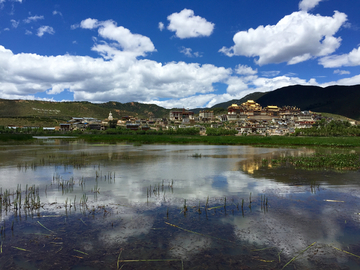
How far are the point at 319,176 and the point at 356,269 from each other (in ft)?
45.3

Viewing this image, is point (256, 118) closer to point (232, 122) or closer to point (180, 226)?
point (232, 122)

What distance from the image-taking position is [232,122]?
142375 mm

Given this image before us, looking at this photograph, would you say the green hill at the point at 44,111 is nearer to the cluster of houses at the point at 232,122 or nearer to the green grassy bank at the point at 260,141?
the cluster of houses at the point at 232,122

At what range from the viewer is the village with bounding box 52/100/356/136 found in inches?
4664

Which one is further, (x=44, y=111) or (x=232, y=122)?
(x=44, y=111)

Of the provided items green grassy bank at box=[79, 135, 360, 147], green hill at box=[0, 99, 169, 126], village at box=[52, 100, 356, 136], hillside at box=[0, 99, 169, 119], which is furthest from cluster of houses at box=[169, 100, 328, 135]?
green hill at box=[0, 99, 169, 126]

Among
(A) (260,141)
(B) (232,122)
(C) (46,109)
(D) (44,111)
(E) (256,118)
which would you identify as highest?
(C) (46,109)

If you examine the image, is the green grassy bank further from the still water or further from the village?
the still water

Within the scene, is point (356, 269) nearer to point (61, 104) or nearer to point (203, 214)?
point (203, 214)

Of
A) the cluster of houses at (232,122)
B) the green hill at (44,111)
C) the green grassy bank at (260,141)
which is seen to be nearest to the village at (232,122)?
the cluster of houses at (232,122)

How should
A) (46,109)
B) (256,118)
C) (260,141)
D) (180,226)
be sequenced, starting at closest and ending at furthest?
(180,226), (260,141), (256,118), (46,109)

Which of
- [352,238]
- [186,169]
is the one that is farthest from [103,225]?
[186,169]

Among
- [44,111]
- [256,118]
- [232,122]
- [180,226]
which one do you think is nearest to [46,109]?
[44,111]

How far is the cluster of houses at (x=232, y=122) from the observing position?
119 metres
